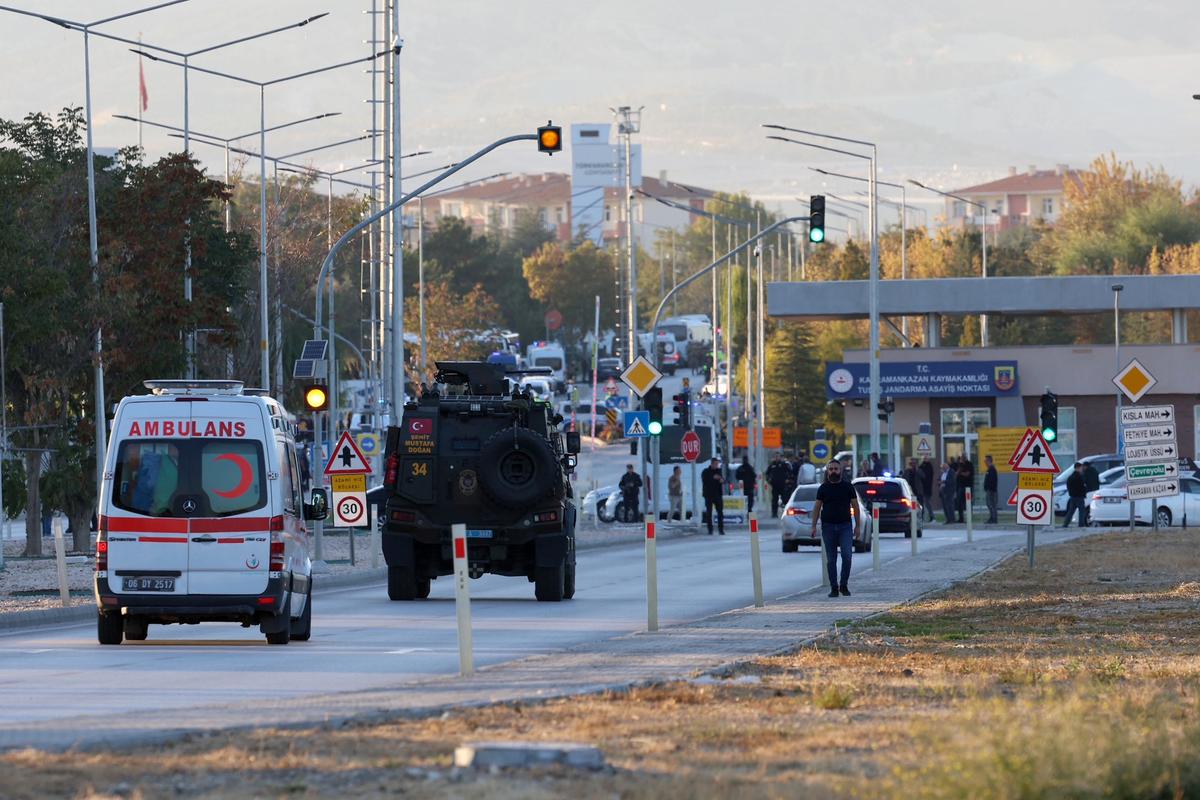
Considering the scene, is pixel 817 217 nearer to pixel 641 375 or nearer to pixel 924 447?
pixel 641 375

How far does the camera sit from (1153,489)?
3800cm

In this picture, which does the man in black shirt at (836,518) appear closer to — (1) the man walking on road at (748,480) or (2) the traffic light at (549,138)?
(2) the traffic light at (549,138)

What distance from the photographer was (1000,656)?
16875 mm

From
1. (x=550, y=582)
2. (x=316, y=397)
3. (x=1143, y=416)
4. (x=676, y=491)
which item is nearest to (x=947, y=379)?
(x=676, y=491)

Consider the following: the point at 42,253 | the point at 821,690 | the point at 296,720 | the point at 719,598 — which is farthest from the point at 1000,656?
the point at 42,253

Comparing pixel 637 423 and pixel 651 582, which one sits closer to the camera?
pixel 651 582

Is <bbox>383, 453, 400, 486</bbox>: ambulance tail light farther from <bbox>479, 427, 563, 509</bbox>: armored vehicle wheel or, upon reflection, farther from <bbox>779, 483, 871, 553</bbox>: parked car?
<bbox>779, 483, 871, 553</bbox>: parked car

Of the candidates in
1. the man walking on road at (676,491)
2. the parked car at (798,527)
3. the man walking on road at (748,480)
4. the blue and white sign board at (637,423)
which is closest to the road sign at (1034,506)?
the parked car at (798,527)

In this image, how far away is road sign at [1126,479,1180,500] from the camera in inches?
1494

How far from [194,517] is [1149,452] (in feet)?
72.8

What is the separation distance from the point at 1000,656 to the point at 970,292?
2371 inches

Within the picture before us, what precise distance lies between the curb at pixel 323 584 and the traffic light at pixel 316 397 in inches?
98.0

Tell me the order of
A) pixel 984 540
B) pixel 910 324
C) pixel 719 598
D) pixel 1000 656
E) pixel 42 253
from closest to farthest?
pixel 1000 656, pixel 719 598, pixel 42 253, pixel 984 540, pixel 910 324

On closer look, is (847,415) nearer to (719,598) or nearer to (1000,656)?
(719,598)
